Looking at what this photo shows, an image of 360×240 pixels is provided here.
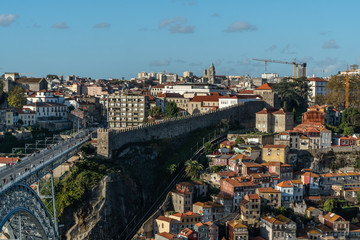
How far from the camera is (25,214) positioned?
163 feet

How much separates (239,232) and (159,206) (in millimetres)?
9536

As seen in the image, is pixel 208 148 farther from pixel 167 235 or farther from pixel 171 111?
pixel 171 111

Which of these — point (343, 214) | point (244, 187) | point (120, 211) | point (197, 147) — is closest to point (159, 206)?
point (120, 211)

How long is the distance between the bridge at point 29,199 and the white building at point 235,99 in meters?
31.6

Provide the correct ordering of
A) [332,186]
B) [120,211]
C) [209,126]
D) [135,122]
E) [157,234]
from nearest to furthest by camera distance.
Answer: [157,234] < [120,211] < [332,186] < [209,126] < [135,122]

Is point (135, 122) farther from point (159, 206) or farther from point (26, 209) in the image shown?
point (26, 209)

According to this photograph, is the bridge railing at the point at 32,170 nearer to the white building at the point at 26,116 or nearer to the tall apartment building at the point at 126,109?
the white building at the point at 26,116

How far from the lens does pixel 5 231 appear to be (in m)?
53.2

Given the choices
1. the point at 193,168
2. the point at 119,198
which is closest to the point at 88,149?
the point at 119,198

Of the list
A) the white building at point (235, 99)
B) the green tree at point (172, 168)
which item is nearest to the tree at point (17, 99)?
the white building at point (235, 99)

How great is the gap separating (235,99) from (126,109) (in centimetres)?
1641

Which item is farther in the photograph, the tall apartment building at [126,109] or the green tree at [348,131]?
the tall apartment building at [126,109]

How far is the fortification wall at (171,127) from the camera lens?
205 ft

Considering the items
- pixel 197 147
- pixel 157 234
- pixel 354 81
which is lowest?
pixel 157 234
